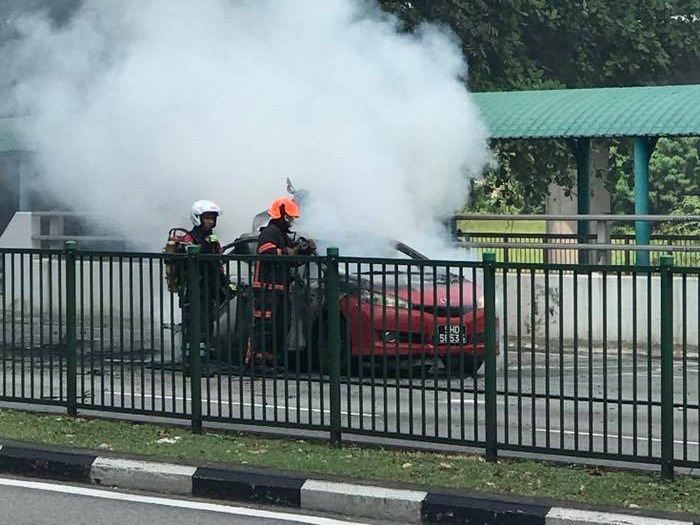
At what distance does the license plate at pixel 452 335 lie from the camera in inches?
291

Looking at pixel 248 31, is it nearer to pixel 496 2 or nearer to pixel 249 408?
pixel 496 2

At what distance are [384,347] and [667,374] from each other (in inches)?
61.0

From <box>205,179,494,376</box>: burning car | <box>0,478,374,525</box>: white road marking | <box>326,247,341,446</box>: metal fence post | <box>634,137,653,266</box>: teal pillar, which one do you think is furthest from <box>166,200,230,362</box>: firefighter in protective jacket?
<box>634,137,653,266</box>: teal pillar

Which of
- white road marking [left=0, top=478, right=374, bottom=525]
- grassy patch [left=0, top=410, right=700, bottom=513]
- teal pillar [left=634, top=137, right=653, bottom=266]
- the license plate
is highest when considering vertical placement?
teal pillar [left=634, top=137, right=653, bottom=266]

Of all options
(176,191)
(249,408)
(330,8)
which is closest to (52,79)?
A: (176,191)

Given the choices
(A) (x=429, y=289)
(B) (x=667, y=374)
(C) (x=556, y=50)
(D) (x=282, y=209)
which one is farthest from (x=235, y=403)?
(C) (x=556, y=50)

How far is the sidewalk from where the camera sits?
20.5 feet

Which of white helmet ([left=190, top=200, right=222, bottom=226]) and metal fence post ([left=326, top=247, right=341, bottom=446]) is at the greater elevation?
white helmet ([left=190, top=200, right=222, bottom=226])

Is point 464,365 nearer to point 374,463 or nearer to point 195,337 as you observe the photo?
point 374,463

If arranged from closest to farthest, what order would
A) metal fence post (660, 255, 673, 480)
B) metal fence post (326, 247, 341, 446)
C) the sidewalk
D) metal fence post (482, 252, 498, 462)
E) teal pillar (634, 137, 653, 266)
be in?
the sidewalk, metal fence post (660, 255, 673, 480), metal fence post (482, 252, 498, 462), metal fence post (326, 247, 341, 446), teal pillar (634, 137, 653, 266)

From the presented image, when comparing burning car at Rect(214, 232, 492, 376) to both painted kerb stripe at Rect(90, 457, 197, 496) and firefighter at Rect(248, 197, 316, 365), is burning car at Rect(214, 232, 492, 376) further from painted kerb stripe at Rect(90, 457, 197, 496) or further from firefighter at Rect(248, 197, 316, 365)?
painted kerb stripe at Rect(90, 457, 197, 496)

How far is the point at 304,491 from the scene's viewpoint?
684 cm

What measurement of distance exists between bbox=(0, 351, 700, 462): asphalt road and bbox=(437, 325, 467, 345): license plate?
22cm

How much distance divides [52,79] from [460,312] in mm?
12260
